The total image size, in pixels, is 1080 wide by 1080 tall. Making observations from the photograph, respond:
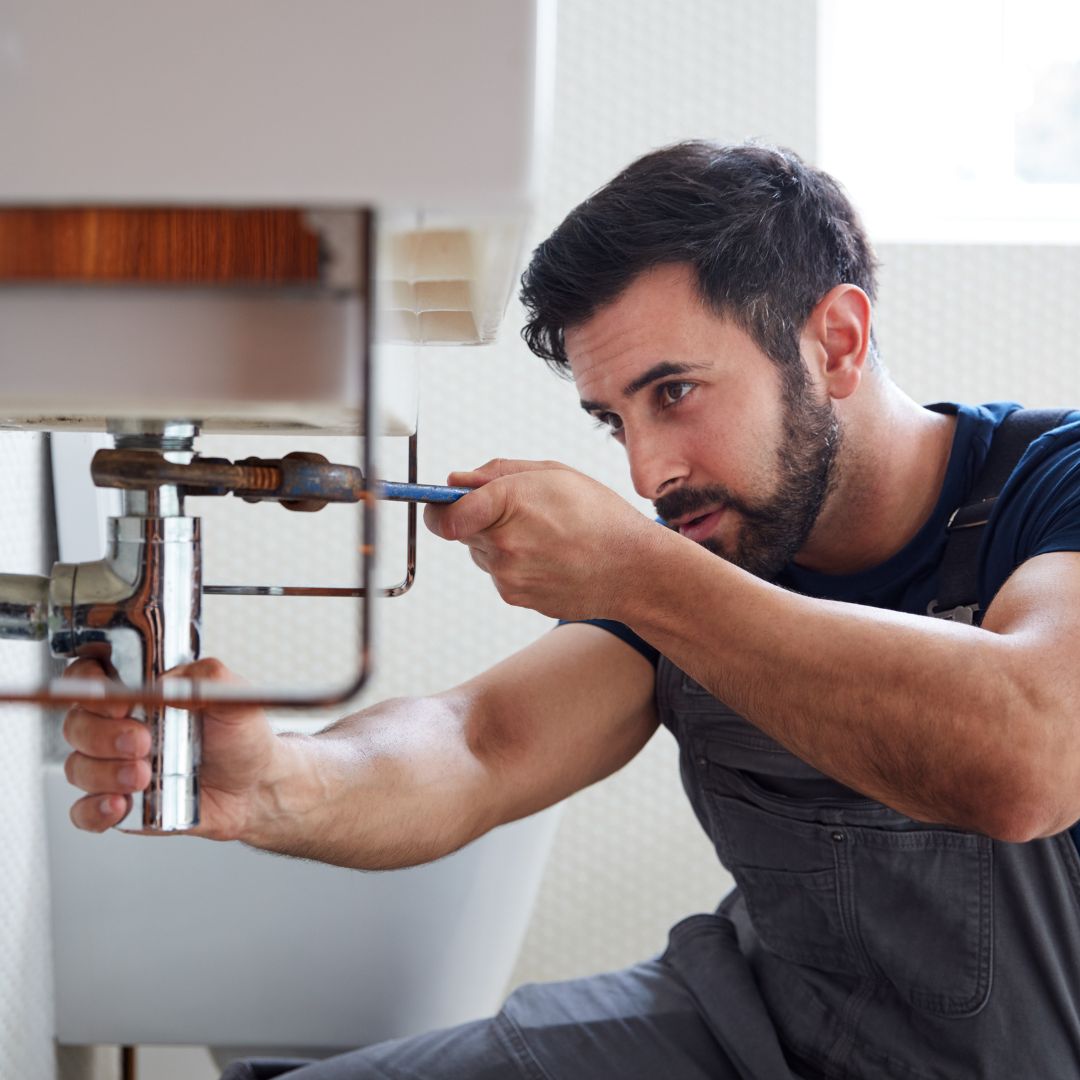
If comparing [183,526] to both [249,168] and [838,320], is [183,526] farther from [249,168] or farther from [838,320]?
[838,320]

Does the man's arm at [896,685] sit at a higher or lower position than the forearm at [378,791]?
higher

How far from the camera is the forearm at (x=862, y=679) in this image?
0.64 m

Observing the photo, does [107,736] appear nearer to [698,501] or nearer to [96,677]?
[96,677]

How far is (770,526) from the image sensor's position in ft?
3.09

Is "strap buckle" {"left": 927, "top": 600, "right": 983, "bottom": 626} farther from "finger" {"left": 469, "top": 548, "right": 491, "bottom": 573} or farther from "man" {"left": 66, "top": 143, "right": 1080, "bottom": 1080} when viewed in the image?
"finger" {"left": 469, "top": 548, "right": 491, "bottom": 573}

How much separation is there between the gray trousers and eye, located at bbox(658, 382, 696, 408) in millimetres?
441

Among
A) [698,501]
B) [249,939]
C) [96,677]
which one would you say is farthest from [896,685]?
[249,939]

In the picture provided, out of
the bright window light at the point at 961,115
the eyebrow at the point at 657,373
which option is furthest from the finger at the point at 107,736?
the bright window light at the point at 961,115

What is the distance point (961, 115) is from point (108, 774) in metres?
1.58

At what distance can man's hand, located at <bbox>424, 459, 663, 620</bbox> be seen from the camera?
613 millimetres

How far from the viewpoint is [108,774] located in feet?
1.63

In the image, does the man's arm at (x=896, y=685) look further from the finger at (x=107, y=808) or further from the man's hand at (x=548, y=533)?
the finger at (x=107, y=808)

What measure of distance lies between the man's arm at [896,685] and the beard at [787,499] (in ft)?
0.84

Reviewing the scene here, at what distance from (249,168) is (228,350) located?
0.06 m
